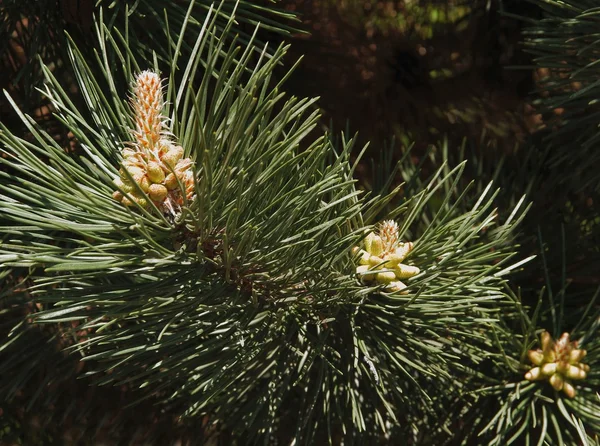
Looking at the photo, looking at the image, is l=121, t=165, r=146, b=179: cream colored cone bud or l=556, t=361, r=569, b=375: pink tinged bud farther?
l=556, t=361, r=569, b=375: pink tinged bud

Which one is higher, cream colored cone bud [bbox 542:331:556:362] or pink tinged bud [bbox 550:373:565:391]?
cream colored cone bud [bbox 542:331:556:362]

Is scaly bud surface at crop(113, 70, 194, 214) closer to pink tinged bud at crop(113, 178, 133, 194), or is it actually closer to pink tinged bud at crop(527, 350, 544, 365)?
pink tinged bud at crop(113, 178, 133, 194)

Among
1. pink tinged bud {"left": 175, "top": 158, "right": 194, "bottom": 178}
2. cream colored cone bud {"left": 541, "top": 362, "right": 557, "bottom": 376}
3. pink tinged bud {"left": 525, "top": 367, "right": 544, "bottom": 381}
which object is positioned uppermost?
pink tinged bud {"left": 175, "top": 158, "right": 194, "bottom": 178}

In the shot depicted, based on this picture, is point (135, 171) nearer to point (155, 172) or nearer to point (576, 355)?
point (155, 172)

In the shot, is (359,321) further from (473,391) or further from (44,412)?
(44,412)

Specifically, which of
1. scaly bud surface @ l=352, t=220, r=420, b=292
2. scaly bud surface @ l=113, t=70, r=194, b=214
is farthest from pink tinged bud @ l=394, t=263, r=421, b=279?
scaly bud surface @ l=113, t=70, r=194, b=214

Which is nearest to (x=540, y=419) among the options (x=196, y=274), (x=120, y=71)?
(x=196, y=274)

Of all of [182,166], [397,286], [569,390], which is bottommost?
[569,390]

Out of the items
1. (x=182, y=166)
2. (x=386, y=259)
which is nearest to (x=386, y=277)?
(x=386, y=259)
